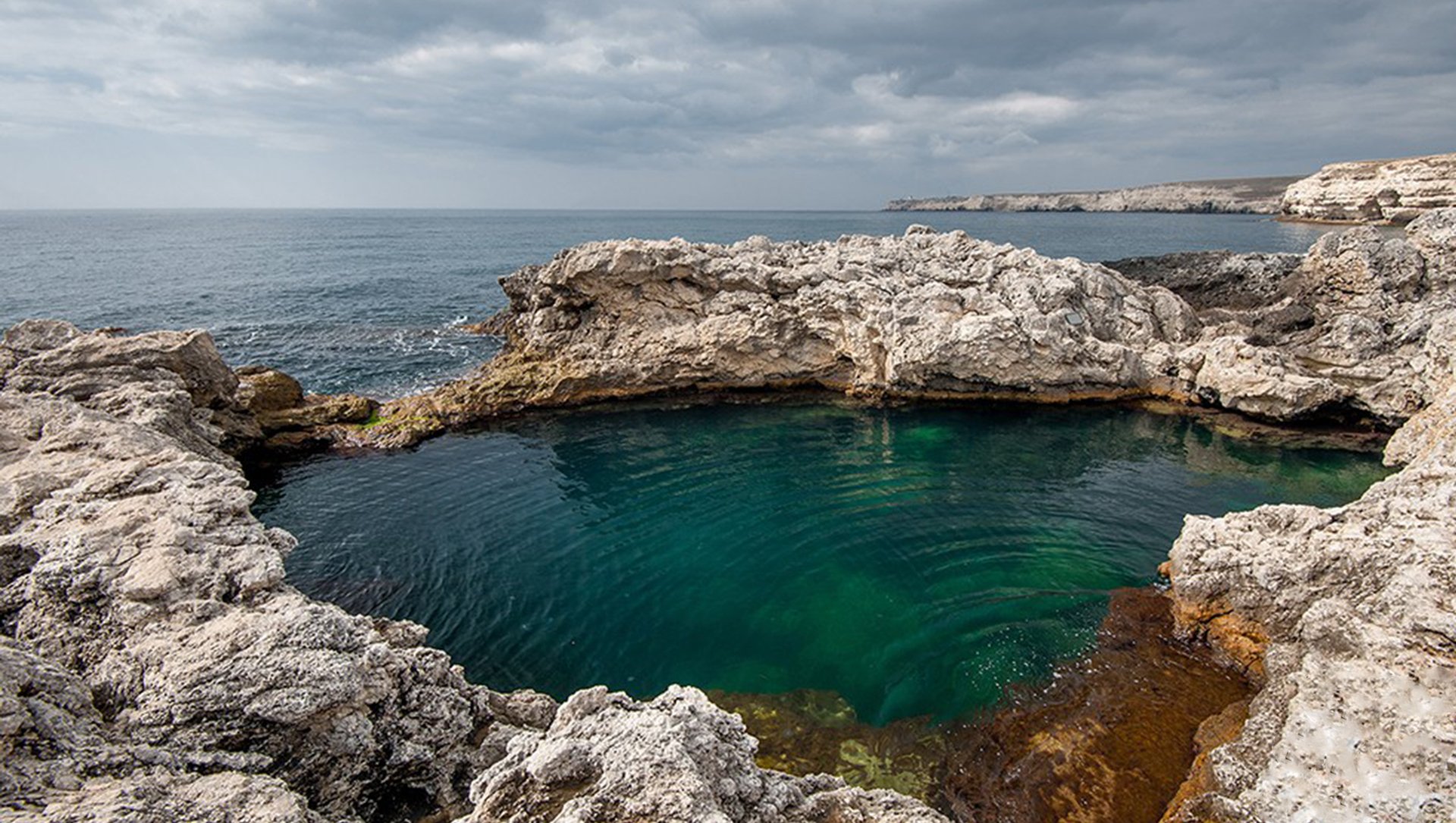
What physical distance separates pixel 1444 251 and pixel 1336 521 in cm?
3195

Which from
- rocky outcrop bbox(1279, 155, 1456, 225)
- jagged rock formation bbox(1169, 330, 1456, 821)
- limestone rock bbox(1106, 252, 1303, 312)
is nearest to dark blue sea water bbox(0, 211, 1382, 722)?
jagged rock formation bbox(1169, 330, 1456, 821)

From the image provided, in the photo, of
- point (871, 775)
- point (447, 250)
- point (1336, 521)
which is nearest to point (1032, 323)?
point (1336, 521)

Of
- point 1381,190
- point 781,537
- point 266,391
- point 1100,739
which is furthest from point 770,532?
point 1381,190

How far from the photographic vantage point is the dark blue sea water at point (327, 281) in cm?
4366

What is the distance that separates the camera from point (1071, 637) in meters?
15.6

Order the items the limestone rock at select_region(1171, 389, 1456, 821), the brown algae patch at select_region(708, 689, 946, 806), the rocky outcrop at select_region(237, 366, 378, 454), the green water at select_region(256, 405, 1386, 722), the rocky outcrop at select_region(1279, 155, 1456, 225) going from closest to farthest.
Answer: the limestone rock at select_region(1171, 389, 1456, 821) < the brown algae patch at select_region(708, 689, 946, 806) < the green water at select_region(256, 405, 1386, 722) < the rocky outcrop at select_region(237, 366, 378, 454) < the rocky outcrop at select_region(1279, 155, 1456, 225)

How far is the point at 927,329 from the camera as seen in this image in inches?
1265

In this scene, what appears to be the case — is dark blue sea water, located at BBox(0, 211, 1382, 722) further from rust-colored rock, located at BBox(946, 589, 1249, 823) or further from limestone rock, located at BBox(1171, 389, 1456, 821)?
limestone rock, located at BBox(1171, 389, 1456, 821)

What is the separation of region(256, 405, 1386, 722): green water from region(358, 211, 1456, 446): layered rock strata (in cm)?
253

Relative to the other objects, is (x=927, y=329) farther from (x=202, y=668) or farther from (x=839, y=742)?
(x=202, y=668)

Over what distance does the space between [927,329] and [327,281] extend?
226ft

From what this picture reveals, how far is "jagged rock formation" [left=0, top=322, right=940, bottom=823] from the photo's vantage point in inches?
235

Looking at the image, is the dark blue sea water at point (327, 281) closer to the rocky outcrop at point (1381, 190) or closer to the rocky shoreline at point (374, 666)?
the rocky outcrop at point (1381, 190)

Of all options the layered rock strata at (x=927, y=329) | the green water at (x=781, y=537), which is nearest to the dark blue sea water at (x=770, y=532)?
the green water at (x=781, y=537)
